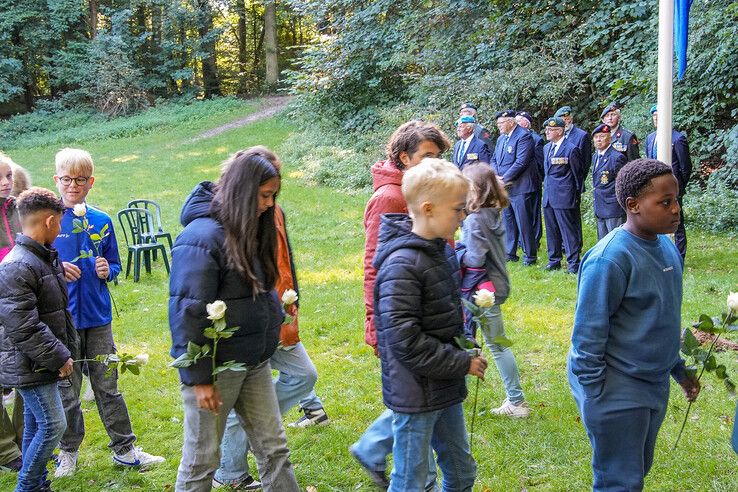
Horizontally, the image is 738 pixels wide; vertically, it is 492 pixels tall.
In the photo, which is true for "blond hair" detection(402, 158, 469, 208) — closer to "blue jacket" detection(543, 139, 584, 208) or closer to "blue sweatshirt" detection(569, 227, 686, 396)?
"blue sweatshirt" detection(569, 227, 686, 396)

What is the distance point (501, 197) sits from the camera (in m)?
4.93

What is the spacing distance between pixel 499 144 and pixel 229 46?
103ft

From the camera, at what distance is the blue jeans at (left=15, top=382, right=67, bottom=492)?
152 inches

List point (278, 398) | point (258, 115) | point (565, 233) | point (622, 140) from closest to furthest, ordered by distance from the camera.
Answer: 1. point (278, 398)
2. point (622, 140)
3. point (565, 233)
4. point (258, 115)

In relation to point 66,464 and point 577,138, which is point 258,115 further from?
point 66,464

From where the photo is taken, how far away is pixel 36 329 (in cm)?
373

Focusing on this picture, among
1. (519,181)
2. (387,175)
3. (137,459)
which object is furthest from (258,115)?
(387,175)

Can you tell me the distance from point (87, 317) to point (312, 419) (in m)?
1.73

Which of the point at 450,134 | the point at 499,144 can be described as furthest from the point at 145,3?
the point at 499,144

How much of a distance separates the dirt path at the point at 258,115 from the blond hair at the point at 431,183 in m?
22.9

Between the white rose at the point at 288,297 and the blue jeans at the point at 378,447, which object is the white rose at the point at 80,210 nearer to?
the white rose at the point at 288,297

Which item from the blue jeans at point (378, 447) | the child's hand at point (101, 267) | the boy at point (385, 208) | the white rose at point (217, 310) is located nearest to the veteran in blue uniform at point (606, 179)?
the boy at point (385, 208)

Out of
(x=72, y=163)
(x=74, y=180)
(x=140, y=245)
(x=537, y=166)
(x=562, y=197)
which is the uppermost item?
(x=72, y=163)

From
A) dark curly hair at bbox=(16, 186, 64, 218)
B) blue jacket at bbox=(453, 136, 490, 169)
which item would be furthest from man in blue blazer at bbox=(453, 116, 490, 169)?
dark curly hair at bbox=(16, 186, 64, 218)
